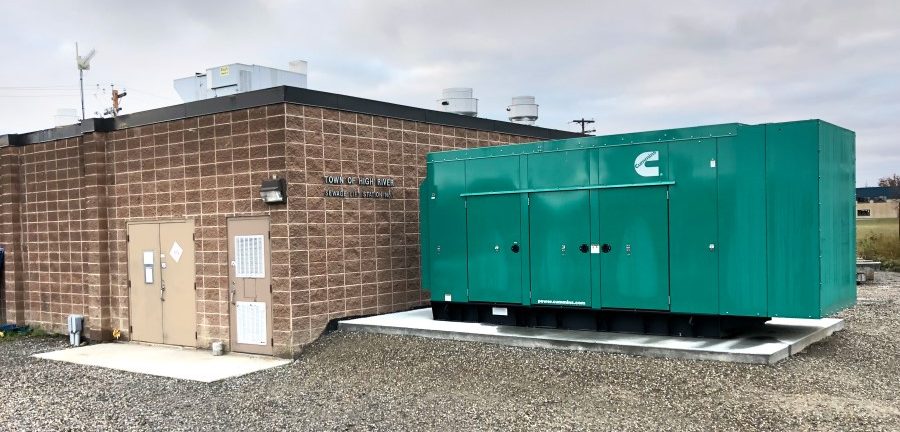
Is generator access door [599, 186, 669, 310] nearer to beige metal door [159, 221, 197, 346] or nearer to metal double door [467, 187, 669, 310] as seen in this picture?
metal double door [467, 187, 669, 310]

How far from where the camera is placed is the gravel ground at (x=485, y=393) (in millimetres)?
7328

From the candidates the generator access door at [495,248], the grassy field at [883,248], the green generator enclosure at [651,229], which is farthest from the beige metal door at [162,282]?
the grassy field at [883,248]

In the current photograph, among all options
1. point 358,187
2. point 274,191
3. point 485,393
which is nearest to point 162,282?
point 274,191

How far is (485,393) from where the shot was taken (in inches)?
335

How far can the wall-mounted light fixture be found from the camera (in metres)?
11.3

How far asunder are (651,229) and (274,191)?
18.4ft

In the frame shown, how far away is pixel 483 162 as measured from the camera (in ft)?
38.2

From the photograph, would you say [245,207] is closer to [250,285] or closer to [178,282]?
[250,285]

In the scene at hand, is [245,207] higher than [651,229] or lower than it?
higher

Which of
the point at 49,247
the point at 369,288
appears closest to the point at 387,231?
the point at 369,288

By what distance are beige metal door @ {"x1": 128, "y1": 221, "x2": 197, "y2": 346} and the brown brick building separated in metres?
0.03

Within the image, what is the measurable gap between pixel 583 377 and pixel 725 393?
5.34 feet

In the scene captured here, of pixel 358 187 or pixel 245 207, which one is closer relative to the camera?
pixel 245 207

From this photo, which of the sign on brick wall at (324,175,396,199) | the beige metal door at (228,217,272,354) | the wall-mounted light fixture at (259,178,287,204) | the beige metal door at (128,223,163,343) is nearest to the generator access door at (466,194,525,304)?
the sign on brick wall at (324,175,396,199)
